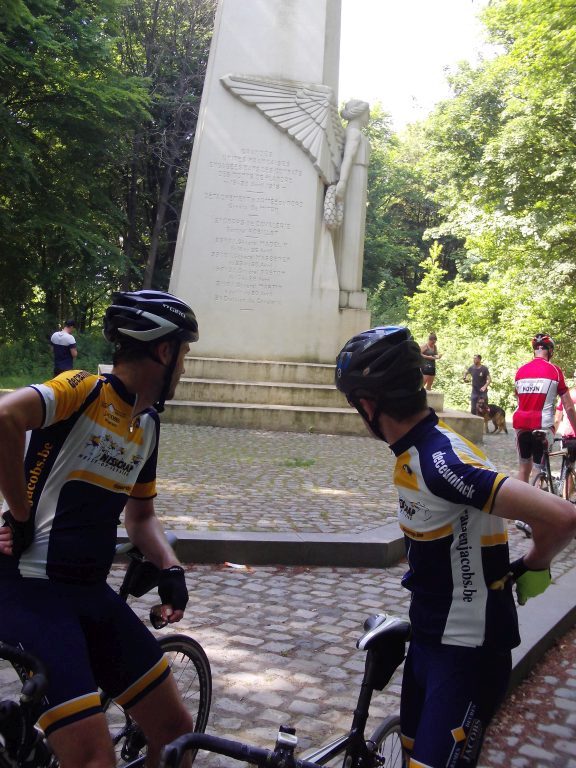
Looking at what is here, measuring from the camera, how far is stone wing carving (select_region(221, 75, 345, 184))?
16625 mm

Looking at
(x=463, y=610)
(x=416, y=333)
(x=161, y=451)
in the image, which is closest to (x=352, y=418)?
(x=161, y=451)

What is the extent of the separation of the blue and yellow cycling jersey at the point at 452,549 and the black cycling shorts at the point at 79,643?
0.76 meters

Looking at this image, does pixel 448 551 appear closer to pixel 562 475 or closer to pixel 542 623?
pixel 542 623

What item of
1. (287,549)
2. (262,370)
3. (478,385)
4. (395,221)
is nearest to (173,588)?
(287,549)

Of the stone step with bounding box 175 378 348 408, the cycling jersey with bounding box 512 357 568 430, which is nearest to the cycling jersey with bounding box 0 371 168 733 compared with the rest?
the cycling jersey with bounding box 512 357 568 430

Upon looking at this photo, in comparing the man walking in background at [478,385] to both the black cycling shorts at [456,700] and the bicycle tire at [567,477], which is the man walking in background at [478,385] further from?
the black cycling shorts at [456,700]

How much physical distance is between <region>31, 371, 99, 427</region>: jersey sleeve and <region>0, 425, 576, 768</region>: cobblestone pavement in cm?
109

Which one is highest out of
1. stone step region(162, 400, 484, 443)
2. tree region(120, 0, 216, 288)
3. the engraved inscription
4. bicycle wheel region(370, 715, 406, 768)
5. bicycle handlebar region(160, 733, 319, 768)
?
tree region(120, 0, 216, 288)

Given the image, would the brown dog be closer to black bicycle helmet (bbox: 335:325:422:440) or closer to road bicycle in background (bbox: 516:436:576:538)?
road bicycle in background (bbox: 516:436:576:538)

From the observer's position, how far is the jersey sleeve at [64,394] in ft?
6.47

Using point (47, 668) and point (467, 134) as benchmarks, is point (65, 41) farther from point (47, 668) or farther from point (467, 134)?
→ point (47, 668)

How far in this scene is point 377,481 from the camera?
9453 millimetres

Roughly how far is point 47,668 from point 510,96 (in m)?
23.0

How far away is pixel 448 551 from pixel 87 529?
0.92 m
